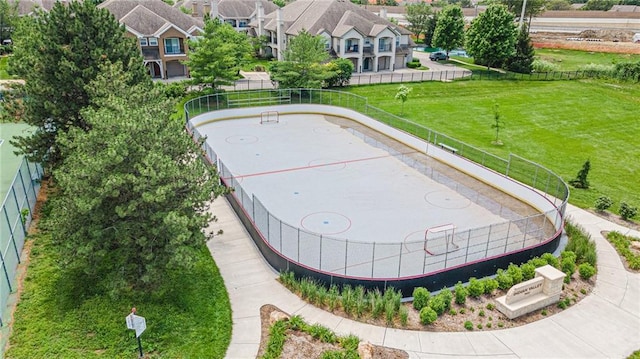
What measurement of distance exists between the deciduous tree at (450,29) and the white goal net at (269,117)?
37.6 metres

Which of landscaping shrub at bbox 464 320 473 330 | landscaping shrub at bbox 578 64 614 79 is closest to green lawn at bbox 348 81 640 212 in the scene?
landscaping shrub at bbox 578 64 614 79

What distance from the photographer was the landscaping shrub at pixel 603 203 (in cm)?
2130

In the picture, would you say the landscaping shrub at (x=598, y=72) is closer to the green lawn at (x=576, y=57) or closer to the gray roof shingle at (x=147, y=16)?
the green lawn at (x=576, y=57)

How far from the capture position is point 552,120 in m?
37.8

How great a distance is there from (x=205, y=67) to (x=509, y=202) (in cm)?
2804

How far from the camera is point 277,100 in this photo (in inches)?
1551

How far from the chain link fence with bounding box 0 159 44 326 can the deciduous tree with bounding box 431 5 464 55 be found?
187ft

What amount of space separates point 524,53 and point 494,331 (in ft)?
167

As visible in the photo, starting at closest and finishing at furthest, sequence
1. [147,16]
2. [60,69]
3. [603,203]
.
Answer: [60,69] → [603,203] → [147,16]

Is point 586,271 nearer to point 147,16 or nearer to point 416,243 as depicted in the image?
point 416,243

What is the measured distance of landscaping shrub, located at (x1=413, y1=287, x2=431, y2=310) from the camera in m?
14.3

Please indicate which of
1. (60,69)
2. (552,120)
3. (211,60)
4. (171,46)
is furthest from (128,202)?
(171,46)

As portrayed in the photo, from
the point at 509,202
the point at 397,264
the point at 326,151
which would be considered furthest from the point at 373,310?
the point at 326,151

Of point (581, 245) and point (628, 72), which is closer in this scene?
point (581, 245)
